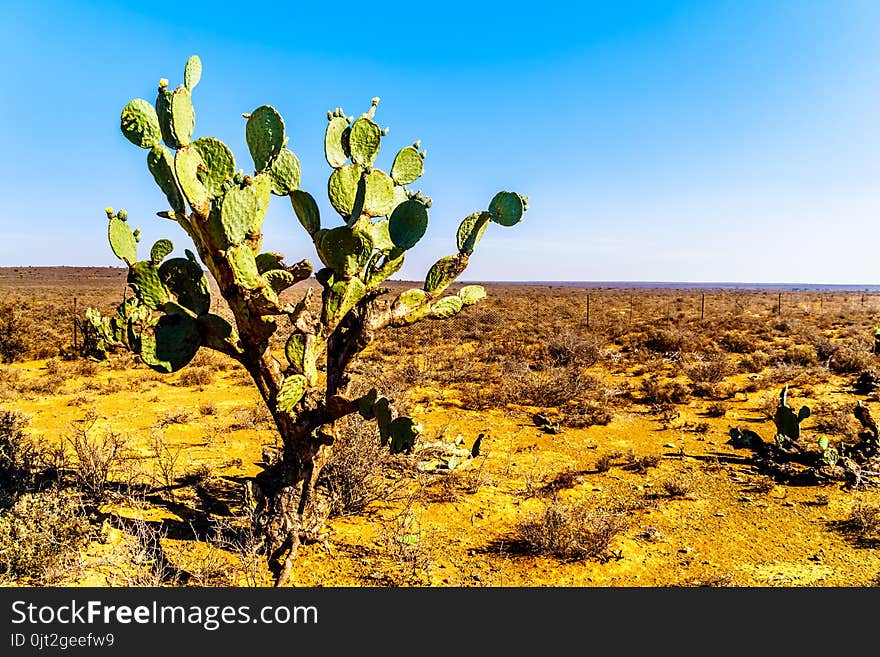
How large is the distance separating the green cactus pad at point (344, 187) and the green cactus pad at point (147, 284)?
1394mm

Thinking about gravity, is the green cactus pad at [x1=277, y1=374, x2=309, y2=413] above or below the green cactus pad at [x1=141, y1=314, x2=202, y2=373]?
below

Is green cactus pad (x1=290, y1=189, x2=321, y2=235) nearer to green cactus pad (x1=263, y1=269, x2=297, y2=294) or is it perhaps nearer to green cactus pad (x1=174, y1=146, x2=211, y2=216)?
green cactus pad (x1=263, y1=269, x2=297, y2=294)

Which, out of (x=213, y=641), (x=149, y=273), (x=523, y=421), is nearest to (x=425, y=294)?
(x=149, y=273)

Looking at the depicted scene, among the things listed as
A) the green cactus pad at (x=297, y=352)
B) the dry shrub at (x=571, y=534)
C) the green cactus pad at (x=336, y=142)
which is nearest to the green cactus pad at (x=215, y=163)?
the green cactus pad at (x=336, y=142)

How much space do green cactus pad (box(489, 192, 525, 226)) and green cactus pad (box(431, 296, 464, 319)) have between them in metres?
0.85

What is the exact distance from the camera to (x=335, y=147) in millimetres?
4211

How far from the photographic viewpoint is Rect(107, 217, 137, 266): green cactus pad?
11.1ft

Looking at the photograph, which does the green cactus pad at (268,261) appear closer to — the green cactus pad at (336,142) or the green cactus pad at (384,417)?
the green cactus pad at (336,142)

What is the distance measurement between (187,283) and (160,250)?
29 cm

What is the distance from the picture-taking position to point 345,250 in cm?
364

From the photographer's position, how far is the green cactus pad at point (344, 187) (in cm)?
398

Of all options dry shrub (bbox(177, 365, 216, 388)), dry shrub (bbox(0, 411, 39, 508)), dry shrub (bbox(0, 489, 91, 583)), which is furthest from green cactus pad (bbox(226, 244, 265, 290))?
dry shrub (bbox(177, 365, 216, 388))

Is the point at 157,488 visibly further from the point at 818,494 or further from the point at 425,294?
the point at 818,494

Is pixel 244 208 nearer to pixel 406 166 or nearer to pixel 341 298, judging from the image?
pixel 341 298
